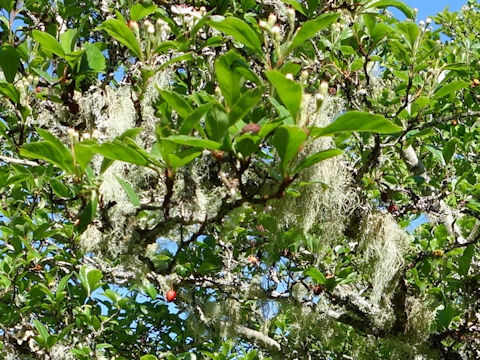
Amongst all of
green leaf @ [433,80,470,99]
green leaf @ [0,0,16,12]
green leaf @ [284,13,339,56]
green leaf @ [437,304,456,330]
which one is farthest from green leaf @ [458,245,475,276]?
green leaf @ [0,0,16,12]

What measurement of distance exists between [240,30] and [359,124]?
481mm

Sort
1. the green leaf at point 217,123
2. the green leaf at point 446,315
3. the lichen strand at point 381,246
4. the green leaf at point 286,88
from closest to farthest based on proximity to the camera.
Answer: the green leaf at point 286,88 < the green leaf at point 217,123 < the lichen strand at point 381,246 < the green leaf at point 446,315

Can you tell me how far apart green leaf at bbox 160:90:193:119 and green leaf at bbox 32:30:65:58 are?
1.85 feet

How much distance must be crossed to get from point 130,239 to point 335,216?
615 mm

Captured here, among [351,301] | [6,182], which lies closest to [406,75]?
[351,301]

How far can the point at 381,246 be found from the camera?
2082 millimetres

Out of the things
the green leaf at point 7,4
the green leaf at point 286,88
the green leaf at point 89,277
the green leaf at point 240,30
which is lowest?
the green leaf at point 89,277

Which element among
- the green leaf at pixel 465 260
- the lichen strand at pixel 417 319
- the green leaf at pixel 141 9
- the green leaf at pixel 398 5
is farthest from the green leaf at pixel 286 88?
the lichen strand at pixel 417 319

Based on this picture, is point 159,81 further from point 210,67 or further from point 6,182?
point 6,182

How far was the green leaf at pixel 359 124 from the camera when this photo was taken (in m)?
1.09

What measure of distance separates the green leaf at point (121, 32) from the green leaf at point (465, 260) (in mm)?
1413

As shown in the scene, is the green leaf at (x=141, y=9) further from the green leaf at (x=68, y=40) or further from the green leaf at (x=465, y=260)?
the green leaf at (x=465, y=260)

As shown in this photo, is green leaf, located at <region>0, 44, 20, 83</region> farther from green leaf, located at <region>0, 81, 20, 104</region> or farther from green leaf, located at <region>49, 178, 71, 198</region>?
green leaf, located at <region>49, 178, 71, 198</region>

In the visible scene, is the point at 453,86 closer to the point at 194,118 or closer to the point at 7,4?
the point at 194,118
